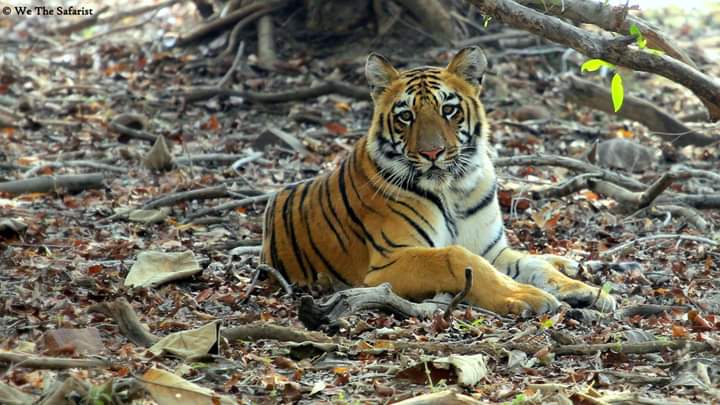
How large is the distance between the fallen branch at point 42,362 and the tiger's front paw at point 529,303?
6.52ft

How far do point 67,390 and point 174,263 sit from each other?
246cm

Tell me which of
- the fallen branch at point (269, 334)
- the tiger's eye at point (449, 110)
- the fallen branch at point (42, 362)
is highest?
the tiger's eye at point (449, 110)

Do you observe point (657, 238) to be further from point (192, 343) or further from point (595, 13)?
point (192, 343)

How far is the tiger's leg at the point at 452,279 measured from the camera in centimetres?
507

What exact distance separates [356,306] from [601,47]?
152 cm

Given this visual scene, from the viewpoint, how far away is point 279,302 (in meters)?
5.48

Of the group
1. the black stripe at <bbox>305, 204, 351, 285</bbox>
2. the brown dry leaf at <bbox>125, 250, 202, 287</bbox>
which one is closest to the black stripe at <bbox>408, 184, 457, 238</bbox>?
the black stripe at <bbox>305, 204, 351, 285</bbox>

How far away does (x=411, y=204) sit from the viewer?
5.81 m

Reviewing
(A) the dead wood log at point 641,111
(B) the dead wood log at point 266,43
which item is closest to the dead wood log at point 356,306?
(A) the dead wood log at point 641,111

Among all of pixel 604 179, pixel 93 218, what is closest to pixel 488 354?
pixel 604 179

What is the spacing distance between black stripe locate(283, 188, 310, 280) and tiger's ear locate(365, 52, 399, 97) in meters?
0.80

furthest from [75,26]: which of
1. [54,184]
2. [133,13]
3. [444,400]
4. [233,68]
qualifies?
[444,400]

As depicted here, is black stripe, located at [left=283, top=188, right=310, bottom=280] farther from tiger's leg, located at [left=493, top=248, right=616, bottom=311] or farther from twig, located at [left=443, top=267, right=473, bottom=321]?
twig, located at [left=443, top=267, right=473, bottom=321]

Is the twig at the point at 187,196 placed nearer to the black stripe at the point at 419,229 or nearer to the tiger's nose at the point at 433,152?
the black stripe at the point at 419,229
